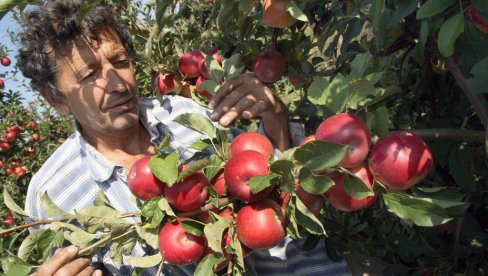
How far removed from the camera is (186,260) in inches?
33.2

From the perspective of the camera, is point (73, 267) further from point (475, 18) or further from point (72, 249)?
point (475, 18)

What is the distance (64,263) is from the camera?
0.95 meters

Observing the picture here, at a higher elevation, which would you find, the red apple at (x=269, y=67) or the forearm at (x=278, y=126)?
the red apple at (x=269, y=67)

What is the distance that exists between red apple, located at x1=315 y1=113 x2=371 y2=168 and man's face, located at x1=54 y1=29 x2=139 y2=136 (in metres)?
1.01

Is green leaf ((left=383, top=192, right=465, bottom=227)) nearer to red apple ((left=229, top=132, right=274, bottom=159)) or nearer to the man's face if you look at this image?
red apple ((left=229, top=132, right=274, bottom=159))

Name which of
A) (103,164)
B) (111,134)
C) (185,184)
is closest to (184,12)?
(111,134)

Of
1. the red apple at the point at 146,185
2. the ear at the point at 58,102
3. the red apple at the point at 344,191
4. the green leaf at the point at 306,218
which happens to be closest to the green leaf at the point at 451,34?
the red apple at the point at 344,191

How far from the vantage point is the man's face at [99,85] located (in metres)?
1.51

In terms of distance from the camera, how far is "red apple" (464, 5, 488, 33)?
0.72 m

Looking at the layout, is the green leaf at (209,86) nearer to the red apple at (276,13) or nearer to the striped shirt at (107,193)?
the red apple at (276,13)

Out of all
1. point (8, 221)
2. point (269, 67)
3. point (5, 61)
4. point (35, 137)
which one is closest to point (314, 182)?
point (269, 67)

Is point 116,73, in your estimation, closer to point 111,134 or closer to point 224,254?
point 111,134

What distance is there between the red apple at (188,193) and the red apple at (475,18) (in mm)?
547

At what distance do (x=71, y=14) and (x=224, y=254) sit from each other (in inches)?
46.5
